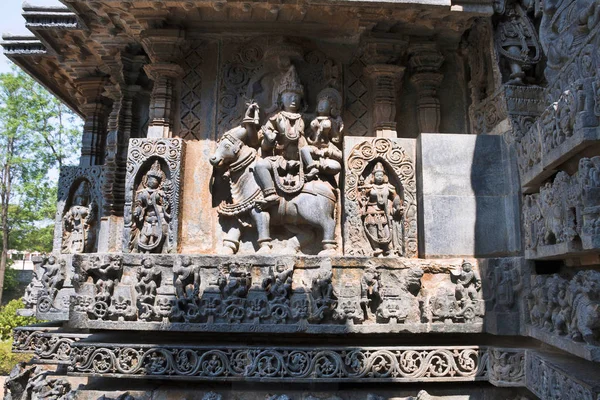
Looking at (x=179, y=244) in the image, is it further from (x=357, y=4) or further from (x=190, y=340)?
(x=357, y=4)

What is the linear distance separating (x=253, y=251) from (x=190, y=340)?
4.47 ft

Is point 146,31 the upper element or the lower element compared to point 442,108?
upper

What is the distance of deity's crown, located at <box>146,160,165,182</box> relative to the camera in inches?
237

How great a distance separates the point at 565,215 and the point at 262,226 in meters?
3.42

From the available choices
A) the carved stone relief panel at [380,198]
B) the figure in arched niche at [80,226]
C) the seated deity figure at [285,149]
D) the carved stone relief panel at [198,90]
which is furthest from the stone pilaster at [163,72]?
the figure in arched niche at [80,226]

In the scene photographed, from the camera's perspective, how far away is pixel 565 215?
4027 millimetres

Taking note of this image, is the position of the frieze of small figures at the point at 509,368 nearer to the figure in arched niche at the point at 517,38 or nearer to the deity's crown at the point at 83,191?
the figure in arched niche at the point at 517,38

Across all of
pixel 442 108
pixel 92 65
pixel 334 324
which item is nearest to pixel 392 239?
pixel 334 324

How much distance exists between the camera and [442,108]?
6.73 metres

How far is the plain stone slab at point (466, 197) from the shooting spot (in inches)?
220

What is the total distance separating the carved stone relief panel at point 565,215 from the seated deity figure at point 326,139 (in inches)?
93.4

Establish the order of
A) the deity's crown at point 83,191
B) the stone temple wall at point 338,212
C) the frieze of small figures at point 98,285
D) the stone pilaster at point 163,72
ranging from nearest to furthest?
the stone temple wall at point 338,212 < the frieze of small figures at point 98,285 < the stone pilaster at point 163,72 < the deity's crown at point 83,191

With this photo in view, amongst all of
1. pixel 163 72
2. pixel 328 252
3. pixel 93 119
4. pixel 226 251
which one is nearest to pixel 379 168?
pixel 328 252

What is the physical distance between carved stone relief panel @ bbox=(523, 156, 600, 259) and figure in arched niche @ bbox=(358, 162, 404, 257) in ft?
4.84
